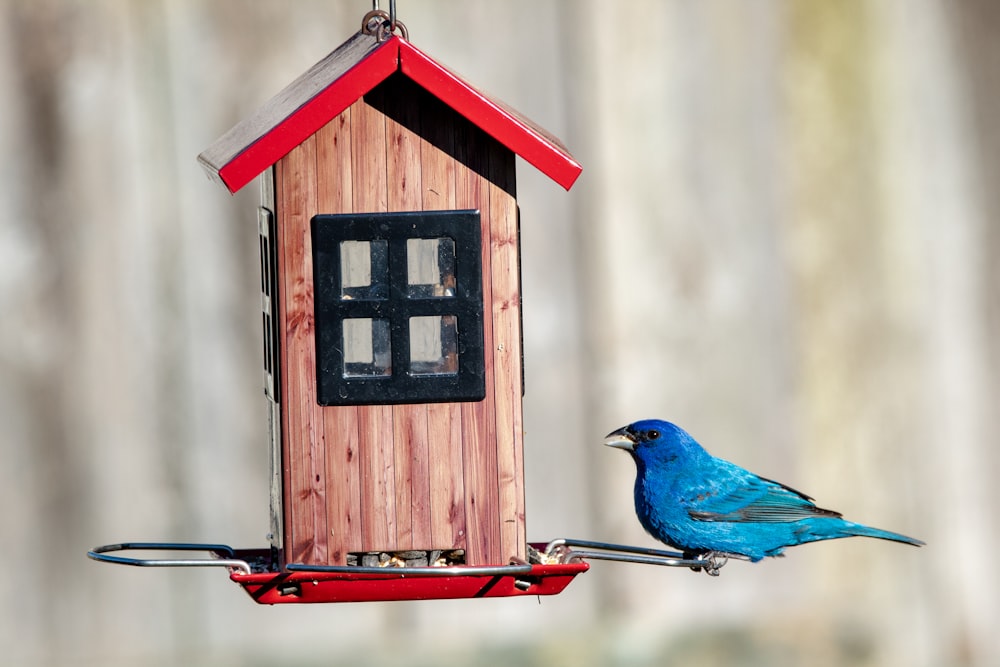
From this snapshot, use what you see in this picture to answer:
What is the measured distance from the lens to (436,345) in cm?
332

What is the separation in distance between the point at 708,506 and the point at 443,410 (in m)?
1.15

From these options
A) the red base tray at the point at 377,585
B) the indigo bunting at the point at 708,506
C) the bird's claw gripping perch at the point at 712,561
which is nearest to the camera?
the red base tray at the point at 377,585

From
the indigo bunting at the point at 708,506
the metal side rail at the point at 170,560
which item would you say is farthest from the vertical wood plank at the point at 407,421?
the indigo bunting at the point at 708,506

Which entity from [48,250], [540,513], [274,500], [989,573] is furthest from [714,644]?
[48,250]

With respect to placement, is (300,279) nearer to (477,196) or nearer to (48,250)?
(477,196)

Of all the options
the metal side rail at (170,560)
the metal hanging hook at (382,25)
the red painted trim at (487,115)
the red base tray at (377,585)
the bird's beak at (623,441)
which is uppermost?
the metal hanging hook at (382,25)

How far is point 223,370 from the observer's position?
456 centimetres

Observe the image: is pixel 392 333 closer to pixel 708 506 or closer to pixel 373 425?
pixel 373 425

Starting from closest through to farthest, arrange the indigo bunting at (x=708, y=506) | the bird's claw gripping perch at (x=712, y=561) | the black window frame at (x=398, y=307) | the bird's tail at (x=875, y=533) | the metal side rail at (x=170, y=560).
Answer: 1. the metal side rail at (x=170, y=560)
2. the black window frame at (x=398, y=307)
3. the bird's claw gripping perch at (x=712, y=561)
4. the bird's tail at (x=875, y=533)
5. the indigo bunting at (x=708, y=506)

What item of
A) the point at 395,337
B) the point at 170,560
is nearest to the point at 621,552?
the point at 395,337

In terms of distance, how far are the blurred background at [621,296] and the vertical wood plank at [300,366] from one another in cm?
132

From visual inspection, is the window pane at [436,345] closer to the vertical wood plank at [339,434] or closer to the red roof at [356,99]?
the vertical wood plank at [339,434]

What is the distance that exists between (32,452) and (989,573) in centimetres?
345

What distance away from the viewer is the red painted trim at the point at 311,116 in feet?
10.2
